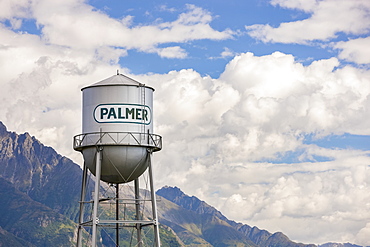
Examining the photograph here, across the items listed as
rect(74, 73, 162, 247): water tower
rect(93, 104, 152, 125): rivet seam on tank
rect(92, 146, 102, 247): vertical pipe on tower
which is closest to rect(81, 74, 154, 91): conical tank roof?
rect(74, 73, 162, 247): water tower

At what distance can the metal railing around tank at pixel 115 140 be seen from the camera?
5723 centimetres

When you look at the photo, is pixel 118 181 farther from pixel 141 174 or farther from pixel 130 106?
pixel 130 106

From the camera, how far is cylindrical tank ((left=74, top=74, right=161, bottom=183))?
2260 inches

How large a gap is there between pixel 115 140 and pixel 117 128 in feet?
3.28

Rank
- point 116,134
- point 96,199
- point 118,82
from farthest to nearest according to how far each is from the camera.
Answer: point 118,82 → point 116,134 → point 96,199

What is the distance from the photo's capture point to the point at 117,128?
57.3 meters

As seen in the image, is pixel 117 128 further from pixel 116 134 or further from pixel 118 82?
pixel 118 82

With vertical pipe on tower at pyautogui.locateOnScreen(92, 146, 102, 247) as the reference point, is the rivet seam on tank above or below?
above

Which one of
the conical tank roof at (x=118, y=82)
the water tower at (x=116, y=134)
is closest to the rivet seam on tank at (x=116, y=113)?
the water tower at (x=116, y=134)

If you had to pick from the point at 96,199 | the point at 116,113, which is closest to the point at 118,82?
the point at 116,113

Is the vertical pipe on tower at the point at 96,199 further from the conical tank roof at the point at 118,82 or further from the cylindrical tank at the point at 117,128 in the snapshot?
the conical tank roof at the point at 118,82

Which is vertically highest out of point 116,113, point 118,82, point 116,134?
point 118,82

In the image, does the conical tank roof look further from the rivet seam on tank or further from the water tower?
the rivet seam on tank

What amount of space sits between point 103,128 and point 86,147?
2409 millimetres
